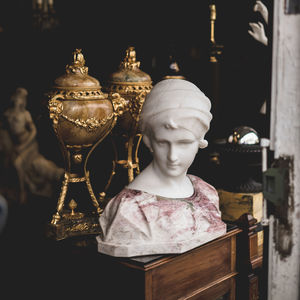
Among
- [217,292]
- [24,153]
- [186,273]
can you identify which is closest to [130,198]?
[186,273]

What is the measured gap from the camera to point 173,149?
2.53 metres

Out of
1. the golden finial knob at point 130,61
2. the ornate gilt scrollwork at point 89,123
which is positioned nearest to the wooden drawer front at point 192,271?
the ornate gilt scrollwork at point 89,123

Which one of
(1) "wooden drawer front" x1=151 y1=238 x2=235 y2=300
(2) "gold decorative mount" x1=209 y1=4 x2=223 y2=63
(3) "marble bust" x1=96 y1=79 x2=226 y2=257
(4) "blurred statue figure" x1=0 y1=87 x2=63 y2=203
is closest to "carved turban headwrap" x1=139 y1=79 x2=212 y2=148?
(3) "marble bust" x1=96 y1=79 x2=226 y2=257

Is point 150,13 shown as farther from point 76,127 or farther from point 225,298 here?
point 225,298

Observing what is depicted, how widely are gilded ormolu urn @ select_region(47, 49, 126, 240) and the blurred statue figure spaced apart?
197 cm

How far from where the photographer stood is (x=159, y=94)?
8.34 ft

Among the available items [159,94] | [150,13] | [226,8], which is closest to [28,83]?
[150,13]

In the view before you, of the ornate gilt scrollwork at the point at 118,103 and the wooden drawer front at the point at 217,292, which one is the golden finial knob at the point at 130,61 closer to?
the ornate gilt scrollwork at the point at 118,103

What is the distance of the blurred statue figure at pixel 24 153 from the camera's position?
5.06 metres

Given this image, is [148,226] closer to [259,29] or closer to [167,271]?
[167,271]

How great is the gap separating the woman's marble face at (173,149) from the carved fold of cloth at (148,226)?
151 millimetres

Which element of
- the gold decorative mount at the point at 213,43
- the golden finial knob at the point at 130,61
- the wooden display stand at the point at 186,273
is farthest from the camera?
the gold decorative mount at the point at 213,43

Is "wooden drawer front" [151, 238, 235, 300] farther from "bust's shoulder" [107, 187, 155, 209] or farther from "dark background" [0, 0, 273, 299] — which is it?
"dark background" [0, 0, 273, 299]

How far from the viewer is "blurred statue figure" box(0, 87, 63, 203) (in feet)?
16.6
